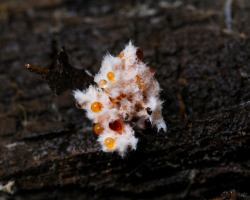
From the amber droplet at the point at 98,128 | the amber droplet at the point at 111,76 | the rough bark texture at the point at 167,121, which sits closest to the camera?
the amber droplet at the point at 111,76

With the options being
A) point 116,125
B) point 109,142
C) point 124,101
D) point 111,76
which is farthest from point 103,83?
point 109,142

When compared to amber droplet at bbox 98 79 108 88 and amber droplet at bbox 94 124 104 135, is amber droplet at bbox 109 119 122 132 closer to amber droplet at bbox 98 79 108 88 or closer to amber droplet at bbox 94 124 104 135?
amber droplet at bbox 94 124 104 135

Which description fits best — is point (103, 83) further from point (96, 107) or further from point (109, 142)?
point (109, 142)

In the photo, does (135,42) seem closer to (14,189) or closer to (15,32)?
(15,32)

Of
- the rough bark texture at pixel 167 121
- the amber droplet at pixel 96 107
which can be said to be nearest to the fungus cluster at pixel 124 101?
the amber droplet at pixel 96 107

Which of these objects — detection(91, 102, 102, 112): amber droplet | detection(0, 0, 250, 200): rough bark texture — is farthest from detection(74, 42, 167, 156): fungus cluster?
detection(0, 0, 250, 200): rough bark texture

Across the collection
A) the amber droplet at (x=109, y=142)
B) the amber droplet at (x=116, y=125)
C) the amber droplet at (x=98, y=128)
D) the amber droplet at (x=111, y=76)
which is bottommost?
the amber droplet at (x=109, y=142)

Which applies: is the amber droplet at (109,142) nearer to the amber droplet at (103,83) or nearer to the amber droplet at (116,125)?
the amber droplet at (116,125)
